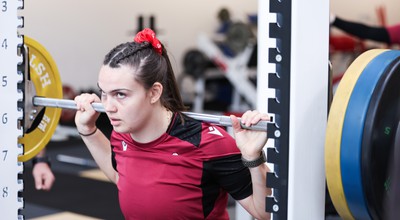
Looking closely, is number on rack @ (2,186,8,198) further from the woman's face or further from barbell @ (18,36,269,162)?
the woman's face

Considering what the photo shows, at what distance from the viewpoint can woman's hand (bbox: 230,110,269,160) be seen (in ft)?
5.34

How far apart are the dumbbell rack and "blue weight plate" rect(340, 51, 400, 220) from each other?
109 cm

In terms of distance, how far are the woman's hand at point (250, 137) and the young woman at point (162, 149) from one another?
4.0 inches

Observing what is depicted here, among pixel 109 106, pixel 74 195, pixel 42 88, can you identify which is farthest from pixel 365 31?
pixel 109 106

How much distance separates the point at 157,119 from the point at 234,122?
0.29 meters

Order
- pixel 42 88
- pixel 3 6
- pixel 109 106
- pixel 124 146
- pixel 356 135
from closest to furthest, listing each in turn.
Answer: pixel 356 135 → pixel 109 106 → pixel 124 146 → pixel 3 6 → pixel 42 88

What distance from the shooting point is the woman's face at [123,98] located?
1.77 meters

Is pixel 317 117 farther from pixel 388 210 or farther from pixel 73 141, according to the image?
pixel 73 141

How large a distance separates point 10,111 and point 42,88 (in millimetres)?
298

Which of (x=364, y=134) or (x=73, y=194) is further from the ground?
(x=364, y=134)

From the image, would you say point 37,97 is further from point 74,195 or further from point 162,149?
point 74,195

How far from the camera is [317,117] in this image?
5.16ft

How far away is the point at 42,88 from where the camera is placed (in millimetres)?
2410

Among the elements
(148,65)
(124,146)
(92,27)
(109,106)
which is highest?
(92,27)
